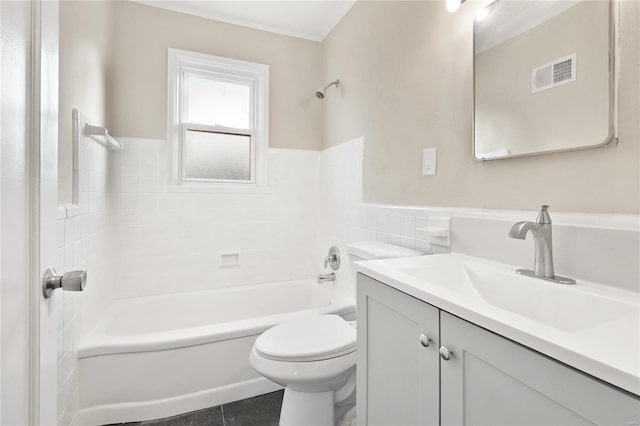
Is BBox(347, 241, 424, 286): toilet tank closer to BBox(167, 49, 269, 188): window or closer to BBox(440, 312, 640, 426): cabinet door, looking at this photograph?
BBox(440, 312, 640, 426): cabinet door

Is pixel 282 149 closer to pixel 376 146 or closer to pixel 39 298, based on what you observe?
pixel 376 146

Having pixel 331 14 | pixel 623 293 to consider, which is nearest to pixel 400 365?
pixel 623 293

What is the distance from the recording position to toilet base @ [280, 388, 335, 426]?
4.55ft

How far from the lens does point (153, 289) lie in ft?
7.34

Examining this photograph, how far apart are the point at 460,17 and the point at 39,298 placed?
1674 millimetres

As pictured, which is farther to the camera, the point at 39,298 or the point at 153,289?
the point at 153,289

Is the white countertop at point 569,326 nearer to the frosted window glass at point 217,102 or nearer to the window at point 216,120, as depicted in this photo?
the window at point 216,120

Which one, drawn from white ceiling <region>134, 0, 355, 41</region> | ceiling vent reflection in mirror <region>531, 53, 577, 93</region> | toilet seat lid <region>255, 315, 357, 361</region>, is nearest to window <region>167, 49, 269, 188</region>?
white ceiling <region>134, 0, 355, 41</region>

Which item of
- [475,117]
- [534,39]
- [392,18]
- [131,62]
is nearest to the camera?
[534,39]

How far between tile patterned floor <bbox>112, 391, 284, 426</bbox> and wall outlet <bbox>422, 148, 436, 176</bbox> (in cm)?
148

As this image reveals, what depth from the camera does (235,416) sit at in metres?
1.59

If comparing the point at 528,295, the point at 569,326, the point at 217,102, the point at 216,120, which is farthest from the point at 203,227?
the point at 569,326

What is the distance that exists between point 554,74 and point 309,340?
1386 millimetres

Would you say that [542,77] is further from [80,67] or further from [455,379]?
[80,67]
